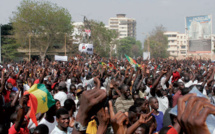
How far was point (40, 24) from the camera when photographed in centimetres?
4012

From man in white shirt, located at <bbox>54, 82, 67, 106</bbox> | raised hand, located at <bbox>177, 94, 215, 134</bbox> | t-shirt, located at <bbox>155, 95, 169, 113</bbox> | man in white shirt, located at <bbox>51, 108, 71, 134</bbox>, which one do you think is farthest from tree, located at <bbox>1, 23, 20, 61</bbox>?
raised hand, located at <bbox>177, 94, 215, 134</bbox>

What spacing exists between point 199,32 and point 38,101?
150 feet

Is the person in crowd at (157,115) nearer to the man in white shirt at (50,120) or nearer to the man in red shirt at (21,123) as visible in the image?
the man in white shirt at (50,120)

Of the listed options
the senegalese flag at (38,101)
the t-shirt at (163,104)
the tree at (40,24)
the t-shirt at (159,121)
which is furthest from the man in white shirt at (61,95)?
the tree at (40,24)

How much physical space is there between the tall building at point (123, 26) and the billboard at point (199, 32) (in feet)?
288

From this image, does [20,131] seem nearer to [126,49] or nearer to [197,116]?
[197,116]

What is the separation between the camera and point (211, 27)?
45375mm

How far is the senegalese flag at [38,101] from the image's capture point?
3847 millimetres

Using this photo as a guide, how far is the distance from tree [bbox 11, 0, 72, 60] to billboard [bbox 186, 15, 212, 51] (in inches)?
806

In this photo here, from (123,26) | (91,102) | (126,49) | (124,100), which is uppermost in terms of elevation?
(123,26)

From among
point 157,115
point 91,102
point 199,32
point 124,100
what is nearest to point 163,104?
point 124,100

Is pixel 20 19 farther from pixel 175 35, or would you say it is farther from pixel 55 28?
pixel 175 35

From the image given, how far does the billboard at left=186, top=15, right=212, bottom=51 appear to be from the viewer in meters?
45.9

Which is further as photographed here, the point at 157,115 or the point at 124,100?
the point at 124,100
